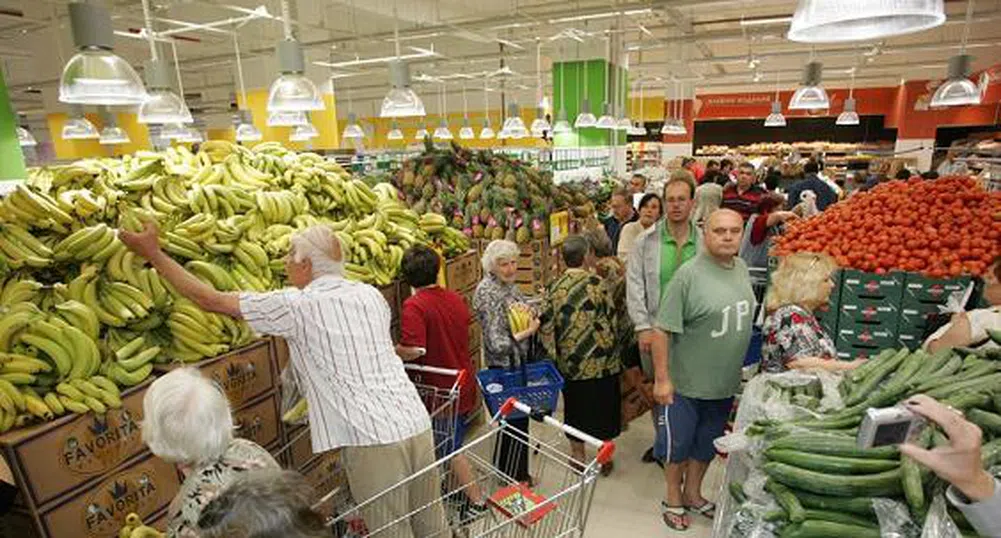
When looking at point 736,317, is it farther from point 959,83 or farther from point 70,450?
point 959,83

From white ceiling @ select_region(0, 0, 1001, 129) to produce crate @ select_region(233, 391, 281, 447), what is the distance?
21.0ft

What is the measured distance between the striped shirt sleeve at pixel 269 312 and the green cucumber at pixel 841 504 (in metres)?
1.96

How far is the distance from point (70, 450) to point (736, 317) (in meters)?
3.08

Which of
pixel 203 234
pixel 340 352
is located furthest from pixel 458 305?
pixel 203 234

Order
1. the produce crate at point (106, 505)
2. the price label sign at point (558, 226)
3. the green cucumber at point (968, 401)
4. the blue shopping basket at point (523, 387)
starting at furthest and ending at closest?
1. the price label sign at point (558, 226)
2. the blue shopping basket at point (523, 387)
3. the produce crate at point (106, 505)
4. the green cucumber at point (968, 401)

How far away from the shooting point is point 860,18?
5.74 feet

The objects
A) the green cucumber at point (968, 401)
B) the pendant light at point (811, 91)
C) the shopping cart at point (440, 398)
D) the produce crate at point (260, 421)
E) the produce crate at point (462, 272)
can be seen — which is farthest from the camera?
the pendant light at point (811, 91)

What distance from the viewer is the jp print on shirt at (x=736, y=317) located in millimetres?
2910

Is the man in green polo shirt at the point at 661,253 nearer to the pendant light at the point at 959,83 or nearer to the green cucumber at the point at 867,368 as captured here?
the green cucumber at the point at 867,368

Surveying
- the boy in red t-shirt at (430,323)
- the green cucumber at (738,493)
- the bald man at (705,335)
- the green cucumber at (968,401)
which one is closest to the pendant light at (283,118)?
the boy in red t-shirt at (430,323)

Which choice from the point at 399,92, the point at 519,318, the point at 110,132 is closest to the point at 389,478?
the point at 519,318

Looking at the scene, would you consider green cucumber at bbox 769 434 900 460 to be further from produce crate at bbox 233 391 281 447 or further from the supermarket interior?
produce crate at bbox 233 391 281 447

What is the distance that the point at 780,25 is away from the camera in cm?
1220

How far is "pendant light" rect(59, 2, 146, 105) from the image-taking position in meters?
2.67
